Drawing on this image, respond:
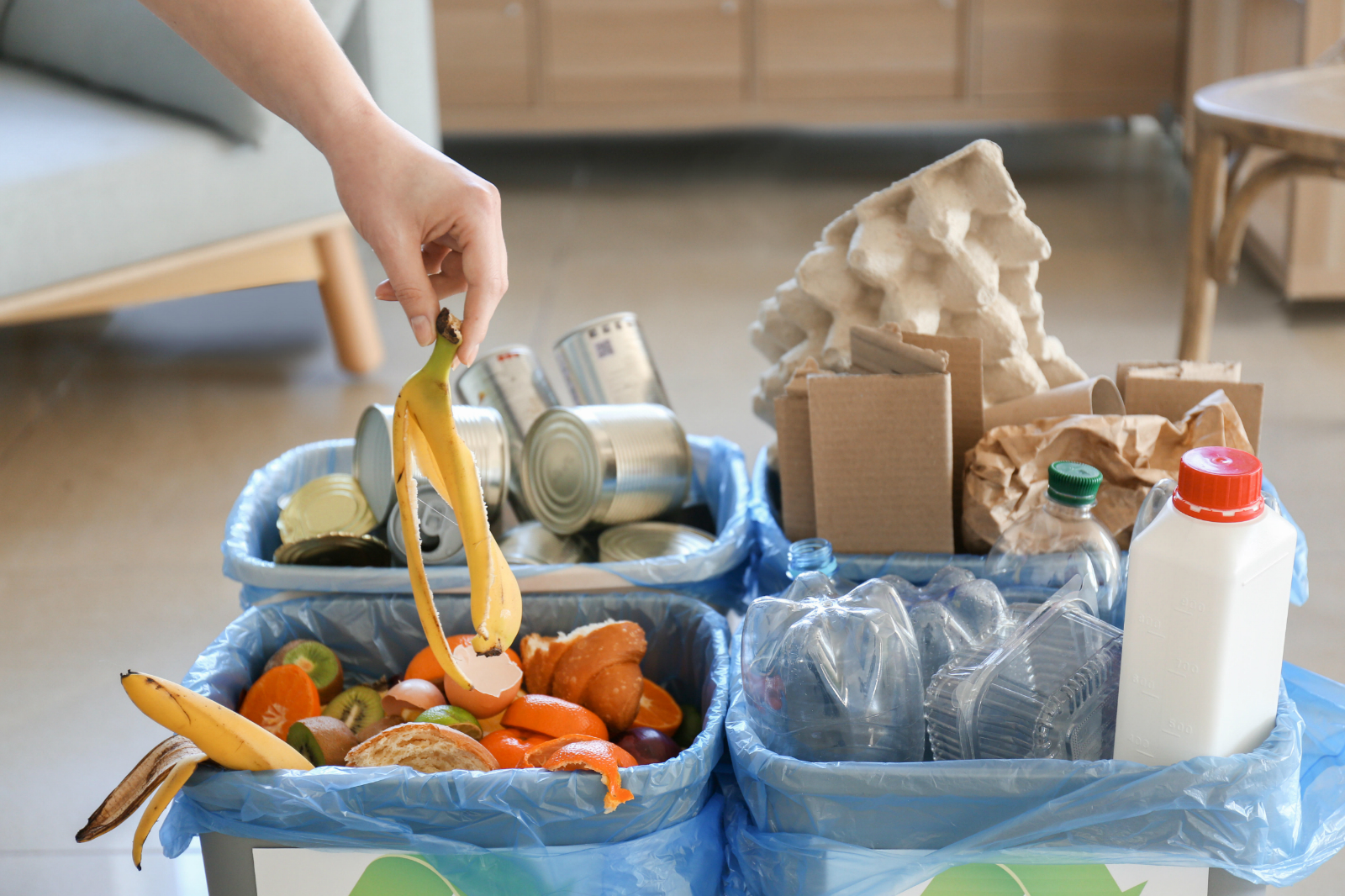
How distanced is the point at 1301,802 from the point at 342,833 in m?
0.75

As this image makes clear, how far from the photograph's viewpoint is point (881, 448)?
1143 mm

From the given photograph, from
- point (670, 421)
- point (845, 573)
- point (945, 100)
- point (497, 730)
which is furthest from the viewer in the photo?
point (945, 100)

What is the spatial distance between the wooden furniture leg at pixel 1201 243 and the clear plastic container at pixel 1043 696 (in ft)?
4.32

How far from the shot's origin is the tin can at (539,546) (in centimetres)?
130

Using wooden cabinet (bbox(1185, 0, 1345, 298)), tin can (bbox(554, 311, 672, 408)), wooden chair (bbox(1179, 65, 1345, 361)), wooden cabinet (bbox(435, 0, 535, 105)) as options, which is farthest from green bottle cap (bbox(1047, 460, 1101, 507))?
wooden cabinet (bbox(435, 0, 535, 105))

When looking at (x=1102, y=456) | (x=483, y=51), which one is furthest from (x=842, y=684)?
(x=483, y=51)

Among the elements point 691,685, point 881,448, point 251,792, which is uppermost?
point 881,448

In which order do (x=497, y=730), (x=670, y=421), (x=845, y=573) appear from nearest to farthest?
(x=497, y=730) < (x=845, y=573) < (x=670, y=421)

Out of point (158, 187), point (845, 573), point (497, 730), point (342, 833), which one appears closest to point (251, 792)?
point (342, 833)

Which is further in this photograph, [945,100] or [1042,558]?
[945,100]

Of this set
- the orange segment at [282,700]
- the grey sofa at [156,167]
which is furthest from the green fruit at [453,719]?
the grey sofa at [156,167]

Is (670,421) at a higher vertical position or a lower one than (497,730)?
higher

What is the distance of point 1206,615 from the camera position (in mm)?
805

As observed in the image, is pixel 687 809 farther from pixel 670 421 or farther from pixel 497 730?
pixel 670 421
